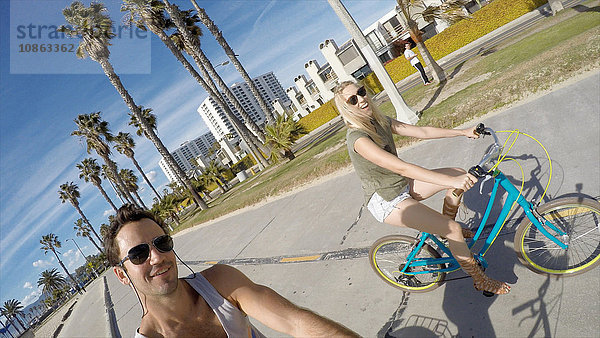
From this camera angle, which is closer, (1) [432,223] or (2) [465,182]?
(2) [465,182]

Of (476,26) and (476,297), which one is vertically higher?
(476,26)

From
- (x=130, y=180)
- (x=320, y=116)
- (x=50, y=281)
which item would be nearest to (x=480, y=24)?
(x=320, y=116)

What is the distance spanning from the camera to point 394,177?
2.96 meters

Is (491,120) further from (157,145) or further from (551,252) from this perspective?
(157,145)

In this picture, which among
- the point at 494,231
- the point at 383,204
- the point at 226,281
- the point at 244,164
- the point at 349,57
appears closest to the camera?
the point at 226,281

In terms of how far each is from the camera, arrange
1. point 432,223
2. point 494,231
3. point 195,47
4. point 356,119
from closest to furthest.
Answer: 1. point 432,223
2. point 494,231
3. point 356,119
4. point 195,47

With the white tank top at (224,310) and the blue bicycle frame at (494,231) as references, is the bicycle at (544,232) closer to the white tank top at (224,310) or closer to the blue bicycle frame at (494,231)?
the blue bicycle frame at (494,231)

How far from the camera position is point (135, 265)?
5.46 feet

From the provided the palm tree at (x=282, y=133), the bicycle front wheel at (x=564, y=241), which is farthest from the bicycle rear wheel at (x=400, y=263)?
the palm tree at (x=282, y=133)

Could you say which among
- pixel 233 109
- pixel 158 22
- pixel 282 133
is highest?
pixel 233 109

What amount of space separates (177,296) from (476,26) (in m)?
29.9

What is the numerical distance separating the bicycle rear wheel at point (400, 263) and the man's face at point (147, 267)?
2.32m

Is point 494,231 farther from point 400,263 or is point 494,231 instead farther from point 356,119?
point 356,119

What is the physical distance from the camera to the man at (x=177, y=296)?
5.45 ft
